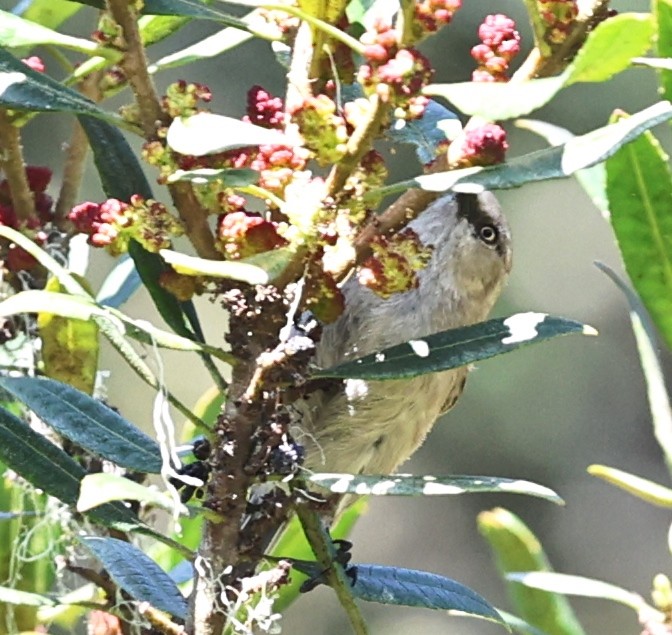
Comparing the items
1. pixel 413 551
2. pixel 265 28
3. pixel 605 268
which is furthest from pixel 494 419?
pixel 265 28

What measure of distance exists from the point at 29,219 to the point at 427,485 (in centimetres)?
50

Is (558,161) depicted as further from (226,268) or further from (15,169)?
(15,169)

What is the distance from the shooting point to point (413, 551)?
478 cm

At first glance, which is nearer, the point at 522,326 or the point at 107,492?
the point at 107,492

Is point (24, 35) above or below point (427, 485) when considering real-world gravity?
above

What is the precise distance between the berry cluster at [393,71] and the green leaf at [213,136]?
7cm

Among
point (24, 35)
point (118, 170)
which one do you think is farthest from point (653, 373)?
point (24, 35)

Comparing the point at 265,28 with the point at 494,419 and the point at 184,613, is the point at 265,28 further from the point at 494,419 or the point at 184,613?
the point at 494,419

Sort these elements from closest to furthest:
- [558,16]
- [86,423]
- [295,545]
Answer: [558,16]
[86,423]
[295,545]

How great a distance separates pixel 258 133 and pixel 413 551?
4119 mm

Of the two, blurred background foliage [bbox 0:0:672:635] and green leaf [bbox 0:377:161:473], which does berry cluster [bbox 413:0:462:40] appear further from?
blurred background foliage [bbox 0:0:672:635]

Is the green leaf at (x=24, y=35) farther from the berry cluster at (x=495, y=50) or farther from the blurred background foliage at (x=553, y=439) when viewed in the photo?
the blurred background foliage at (x=553, y=439)

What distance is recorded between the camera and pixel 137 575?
1059mm

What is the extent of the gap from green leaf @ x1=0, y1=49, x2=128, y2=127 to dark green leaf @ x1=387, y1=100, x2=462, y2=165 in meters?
0.24
